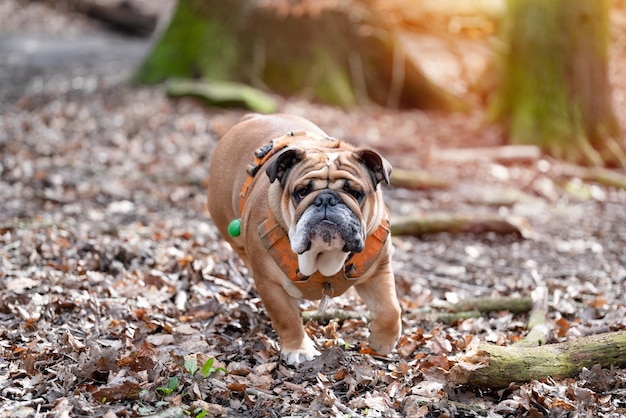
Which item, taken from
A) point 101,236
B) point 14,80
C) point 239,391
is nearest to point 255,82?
point 14,80

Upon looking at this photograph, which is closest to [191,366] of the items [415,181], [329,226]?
[329,226]

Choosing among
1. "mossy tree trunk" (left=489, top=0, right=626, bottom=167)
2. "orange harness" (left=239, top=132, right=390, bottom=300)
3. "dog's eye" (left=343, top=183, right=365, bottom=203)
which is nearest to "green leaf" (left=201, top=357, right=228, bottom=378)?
"orange harness" (left=239, top=132, right=390, bottom=300)

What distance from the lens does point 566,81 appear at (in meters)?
11.1

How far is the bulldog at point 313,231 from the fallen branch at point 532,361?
70 cm

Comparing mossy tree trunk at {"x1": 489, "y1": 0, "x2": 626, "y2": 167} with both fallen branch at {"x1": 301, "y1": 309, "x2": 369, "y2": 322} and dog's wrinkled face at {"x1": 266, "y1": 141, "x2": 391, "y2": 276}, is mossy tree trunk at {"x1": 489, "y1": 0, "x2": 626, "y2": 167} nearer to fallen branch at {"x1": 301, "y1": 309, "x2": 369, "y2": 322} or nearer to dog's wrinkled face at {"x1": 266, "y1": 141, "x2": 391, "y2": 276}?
fallen branch at {"x1": 301, "y1": 309, "x2": 369, "y2": 322}

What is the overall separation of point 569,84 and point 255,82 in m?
5.76

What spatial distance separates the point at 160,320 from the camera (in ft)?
16.7

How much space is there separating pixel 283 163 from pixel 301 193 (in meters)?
0.25

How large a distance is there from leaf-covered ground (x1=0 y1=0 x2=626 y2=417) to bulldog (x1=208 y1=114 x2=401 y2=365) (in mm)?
317

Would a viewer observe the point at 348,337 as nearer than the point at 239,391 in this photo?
No

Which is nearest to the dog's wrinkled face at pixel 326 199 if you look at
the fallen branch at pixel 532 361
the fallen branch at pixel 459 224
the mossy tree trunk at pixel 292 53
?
the fallen branch at pixel 532 361

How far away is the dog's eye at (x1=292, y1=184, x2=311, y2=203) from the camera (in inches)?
170

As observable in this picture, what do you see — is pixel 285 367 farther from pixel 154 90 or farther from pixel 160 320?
pixel 154 90

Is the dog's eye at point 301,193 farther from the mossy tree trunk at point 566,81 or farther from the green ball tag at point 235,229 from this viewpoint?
the mossy tree trunk at point 566,81
